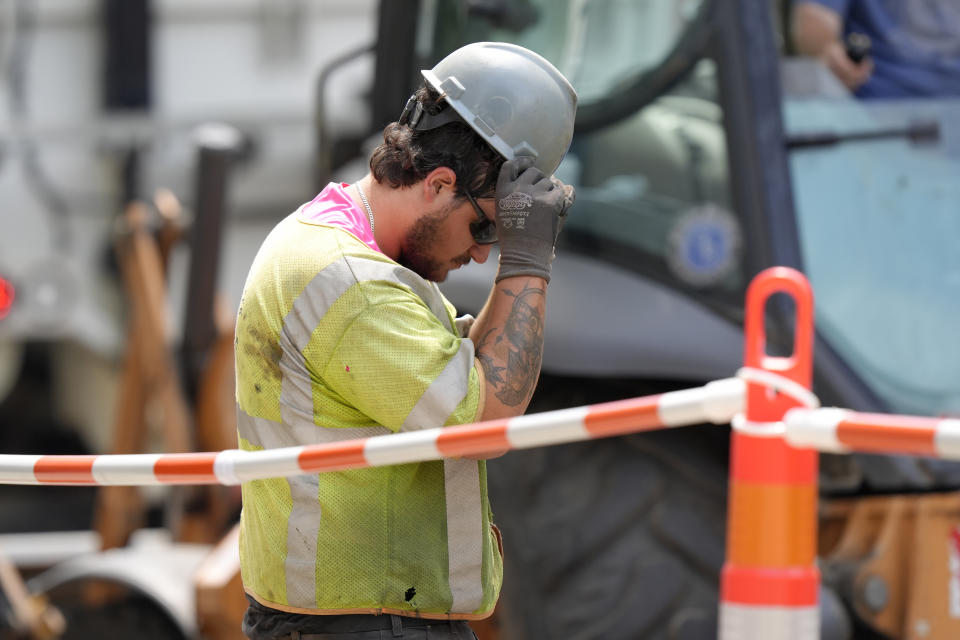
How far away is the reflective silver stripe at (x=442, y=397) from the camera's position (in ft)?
6.51

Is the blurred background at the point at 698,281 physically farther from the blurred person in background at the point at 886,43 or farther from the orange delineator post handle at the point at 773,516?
the orange delineator post handle at the point at 773,516

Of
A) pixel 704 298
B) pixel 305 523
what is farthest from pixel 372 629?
pixel 704 298

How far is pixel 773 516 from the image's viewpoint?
185 cm

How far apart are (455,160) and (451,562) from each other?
58cm

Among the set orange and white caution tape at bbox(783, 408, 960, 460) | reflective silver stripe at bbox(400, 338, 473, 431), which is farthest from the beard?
orange and white caution tape at bbox(783, 408, 960, 460)

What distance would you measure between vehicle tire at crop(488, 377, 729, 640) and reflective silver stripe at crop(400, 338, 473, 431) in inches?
57.2

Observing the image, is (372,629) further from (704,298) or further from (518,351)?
(704,298)

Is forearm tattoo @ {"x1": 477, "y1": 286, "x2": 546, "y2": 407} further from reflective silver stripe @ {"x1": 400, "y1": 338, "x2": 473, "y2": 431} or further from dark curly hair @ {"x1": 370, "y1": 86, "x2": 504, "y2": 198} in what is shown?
dark curly hair @ {"x1": 370, "y1": 86, "x2": 504, "y2": 198}

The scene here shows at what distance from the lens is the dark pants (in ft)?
6.82

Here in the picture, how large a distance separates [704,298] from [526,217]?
4.55 ft

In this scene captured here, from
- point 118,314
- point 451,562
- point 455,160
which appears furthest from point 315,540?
point 118,314

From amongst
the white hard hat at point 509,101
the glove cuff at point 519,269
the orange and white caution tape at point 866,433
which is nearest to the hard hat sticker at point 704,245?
the white hard hat at point 509,101

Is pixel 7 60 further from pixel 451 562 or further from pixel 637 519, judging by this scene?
pixel 451 562

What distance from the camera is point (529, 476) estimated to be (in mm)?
3461
